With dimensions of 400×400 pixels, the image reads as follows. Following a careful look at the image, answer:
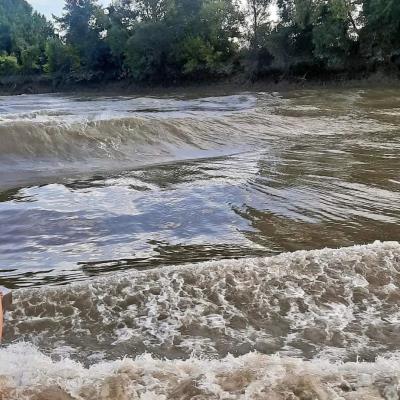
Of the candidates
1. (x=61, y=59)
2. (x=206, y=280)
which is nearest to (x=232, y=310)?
(x=206, y=280)

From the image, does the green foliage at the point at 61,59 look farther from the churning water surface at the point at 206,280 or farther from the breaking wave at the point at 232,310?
the breaking wave at the point at 232,310

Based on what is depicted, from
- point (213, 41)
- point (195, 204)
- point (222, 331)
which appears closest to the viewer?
point (222, 331)

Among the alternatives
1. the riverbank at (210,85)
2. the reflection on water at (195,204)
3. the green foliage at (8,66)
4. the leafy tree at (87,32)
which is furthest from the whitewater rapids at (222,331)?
the green foliage at (8,66)

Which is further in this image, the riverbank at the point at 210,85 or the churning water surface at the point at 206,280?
the riverbank at the point at 210,85

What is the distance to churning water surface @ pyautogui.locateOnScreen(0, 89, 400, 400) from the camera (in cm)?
222

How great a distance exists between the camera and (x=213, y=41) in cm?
3966

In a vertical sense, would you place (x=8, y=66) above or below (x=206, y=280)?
above

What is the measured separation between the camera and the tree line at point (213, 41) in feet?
100

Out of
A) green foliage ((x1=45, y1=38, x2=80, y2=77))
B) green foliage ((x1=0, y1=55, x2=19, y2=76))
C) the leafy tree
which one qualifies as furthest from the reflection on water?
green foliage ((x1=0, y1=55, x2=19, y2=76))

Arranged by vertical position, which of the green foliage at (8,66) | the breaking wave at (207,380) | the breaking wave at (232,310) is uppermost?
the green foliage at (8,66)

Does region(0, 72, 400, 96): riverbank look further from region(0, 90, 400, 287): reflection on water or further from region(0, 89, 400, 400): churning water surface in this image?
region(0, 89, 400, 400): churning water surface

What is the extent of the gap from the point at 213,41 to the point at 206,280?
38293 millimetres

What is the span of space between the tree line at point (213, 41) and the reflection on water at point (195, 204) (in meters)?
22.6

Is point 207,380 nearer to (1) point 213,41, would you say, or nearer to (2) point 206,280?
(2) point 206,280
